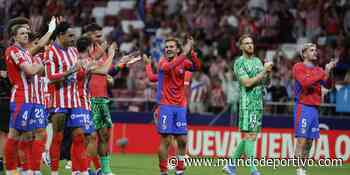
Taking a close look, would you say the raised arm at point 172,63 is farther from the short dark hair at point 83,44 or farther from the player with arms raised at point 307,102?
the player with arms raised at point 307,102

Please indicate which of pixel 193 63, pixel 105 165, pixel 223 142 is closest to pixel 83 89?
pixel 105 165

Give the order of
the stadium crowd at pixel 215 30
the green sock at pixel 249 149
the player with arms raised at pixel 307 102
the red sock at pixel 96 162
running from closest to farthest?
the red sock at pixel 96 162 → the green sock at pixel 249 149 → the player with arms raised at pixel 307 102 → the stadium crowd at pixel 215 30

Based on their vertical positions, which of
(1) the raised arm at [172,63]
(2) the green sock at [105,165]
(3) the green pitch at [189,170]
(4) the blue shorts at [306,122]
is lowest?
(3) the green pitch at [189,170]

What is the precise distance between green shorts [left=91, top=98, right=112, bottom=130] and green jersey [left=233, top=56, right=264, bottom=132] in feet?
7.65

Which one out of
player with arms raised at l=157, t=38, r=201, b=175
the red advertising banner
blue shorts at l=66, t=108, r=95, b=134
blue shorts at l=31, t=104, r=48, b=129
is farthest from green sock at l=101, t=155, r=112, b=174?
the red advertising banner

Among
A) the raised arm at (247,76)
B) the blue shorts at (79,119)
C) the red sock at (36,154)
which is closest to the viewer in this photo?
the red sock at (36,154)

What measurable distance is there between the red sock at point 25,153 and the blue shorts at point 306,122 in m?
5.14

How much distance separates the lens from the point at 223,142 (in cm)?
2245

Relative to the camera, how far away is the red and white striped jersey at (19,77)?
45.1ft

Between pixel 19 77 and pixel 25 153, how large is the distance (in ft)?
3.61

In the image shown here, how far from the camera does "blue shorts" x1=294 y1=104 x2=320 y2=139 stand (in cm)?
1691

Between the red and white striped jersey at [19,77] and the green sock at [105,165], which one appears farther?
the green sock at [105,165]

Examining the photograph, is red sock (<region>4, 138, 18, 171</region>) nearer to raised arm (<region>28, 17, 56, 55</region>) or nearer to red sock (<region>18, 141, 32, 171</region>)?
red sock (<region>18, 141, 32, 171</region>)

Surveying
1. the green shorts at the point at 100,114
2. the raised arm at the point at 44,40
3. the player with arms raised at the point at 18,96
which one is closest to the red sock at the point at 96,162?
the green shorts at the point at 100,114
